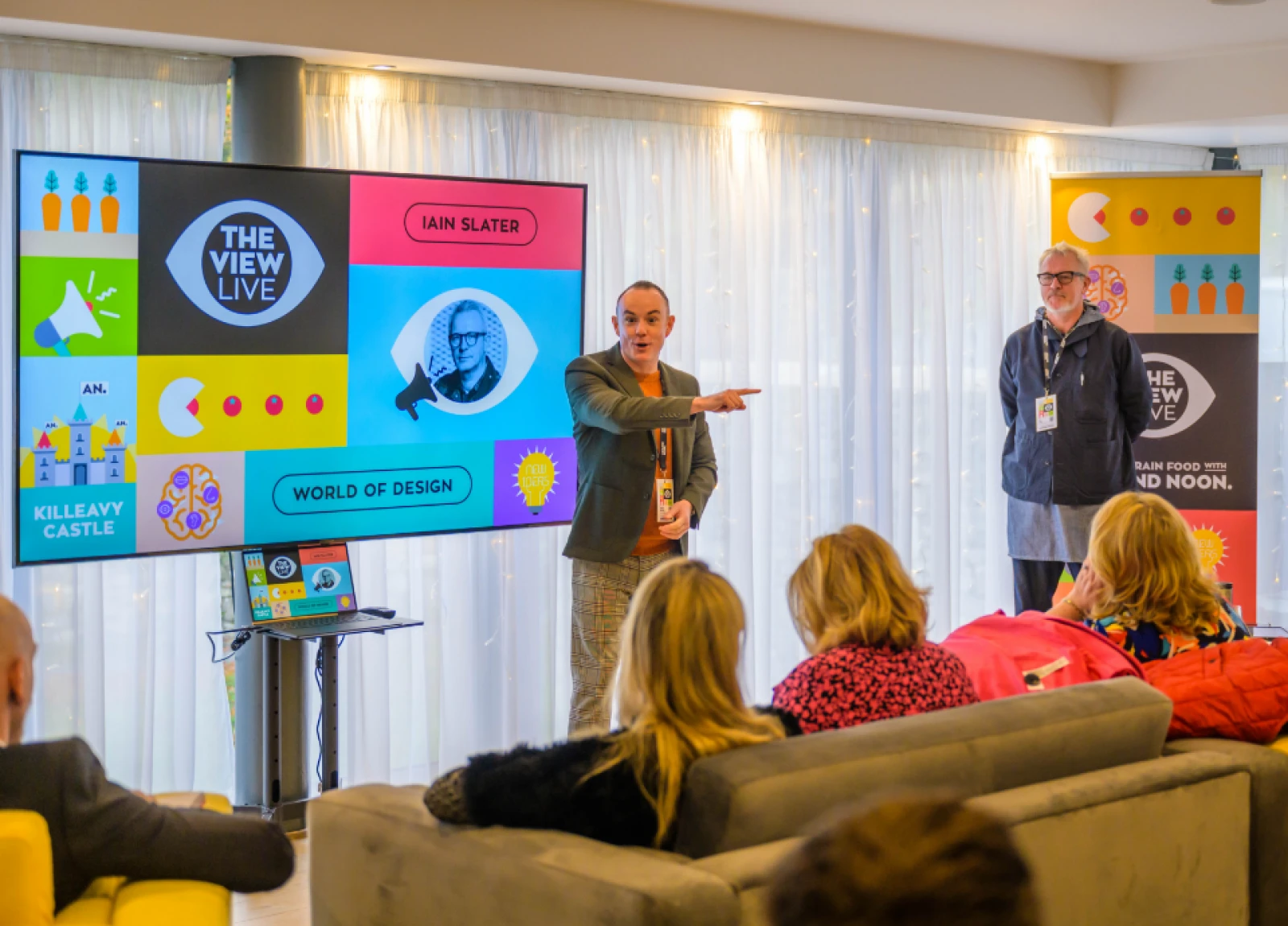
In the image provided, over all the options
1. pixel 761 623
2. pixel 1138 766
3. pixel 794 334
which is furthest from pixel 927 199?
pixel 1138 766

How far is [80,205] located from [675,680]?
2641 mm

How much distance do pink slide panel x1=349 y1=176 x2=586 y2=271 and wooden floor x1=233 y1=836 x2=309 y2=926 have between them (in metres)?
1.92

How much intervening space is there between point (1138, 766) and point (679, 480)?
2.09 meters

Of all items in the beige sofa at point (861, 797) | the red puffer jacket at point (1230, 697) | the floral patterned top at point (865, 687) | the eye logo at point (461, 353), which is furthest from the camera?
the eye logo at point (461, 353)

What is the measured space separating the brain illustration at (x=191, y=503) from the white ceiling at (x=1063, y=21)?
7.86 feet

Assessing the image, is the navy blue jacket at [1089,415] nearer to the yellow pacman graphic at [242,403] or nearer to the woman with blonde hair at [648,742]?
the yellow pacman graphic at [242,403]

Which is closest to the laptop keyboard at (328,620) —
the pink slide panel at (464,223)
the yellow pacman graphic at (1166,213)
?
the pink slide panel at (464,223)

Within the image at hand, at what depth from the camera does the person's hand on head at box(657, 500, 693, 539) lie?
422 centimetres

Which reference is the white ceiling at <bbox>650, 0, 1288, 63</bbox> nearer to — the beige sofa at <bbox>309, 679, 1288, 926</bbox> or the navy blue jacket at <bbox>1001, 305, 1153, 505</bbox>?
the navy blue jacket at <bbox>1001, 305, 1153, 505</bbox>

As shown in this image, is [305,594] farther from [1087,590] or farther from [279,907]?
[1087,590]

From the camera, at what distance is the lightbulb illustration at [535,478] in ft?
15.0

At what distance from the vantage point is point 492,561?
16.2 feet

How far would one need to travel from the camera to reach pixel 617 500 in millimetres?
4223

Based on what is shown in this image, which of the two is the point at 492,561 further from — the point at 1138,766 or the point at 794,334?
the point at 1138,766
